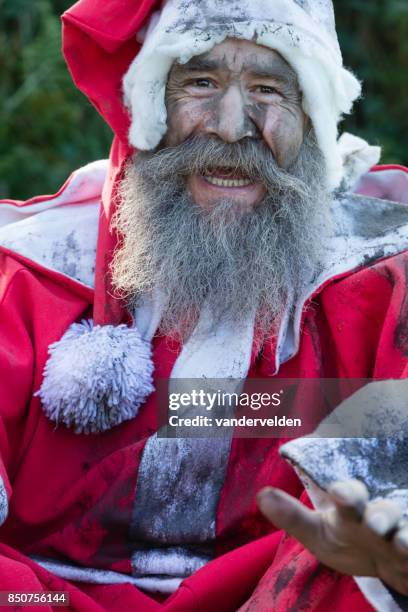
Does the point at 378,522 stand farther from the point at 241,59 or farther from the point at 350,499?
the point at 241,59

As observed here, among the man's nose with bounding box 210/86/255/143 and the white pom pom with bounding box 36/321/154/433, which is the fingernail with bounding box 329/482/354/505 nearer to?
the white pom pom with bounding box 36/321/154/433

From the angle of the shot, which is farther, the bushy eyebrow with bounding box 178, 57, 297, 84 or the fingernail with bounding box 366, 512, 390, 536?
the bushy eyebrow with bounding box 178, 57, 297, 84

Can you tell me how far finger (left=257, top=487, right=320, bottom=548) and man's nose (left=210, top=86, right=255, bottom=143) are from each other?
1088 millimetres

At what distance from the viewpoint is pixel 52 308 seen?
2.47 m

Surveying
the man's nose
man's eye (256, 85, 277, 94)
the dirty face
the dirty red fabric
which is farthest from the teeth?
the dirty red fabric

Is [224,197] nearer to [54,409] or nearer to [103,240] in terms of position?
[103,240]

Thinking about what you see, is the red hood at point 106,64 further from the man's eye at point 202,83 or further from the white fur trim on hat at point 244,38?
the man's eye at point 202,83

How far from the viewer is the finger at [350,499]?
1.49 m

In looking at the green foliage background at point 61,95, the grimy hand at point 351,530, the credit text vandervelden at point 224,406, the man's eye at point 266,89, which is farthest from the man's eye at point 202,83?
the green foliage background at point 61,95

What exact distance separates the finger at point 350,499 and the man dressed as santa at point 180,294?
61 cm

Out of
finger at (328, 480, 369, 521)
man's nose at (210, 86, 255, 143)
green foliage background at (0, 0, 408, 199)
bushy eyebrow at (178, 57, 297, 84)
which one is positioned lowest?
A: green foliage background at (0, 0, 408, 199)

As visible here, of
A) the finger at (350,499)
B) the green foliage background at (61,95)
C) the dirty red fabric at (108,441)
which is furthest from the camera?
the green foliage background at (61,95)

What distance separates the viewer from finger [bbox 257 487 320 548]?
5.05 feet

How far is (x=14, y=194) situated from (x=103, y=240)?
3.37 meters
